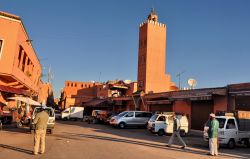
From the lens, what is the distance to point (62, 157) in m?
11.3

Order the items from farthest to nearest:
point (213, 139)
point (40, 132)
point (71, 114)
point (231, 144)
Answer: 1. point (71, 114)
2. point (231, 144)
3. point (213, 139)
4. point (40, 132)

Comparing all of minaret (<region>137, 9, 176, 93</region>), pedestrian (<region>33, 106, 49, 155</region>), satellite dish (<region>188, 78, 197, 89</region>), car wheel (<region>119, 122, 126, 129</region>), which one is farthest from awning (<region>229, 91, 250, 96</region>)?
minaret (<region>137, 9, 176, 93</region>)

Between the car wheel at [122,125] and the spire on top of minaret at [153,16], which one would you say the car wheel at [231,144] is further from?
the spire on top of minaret at [153,16]

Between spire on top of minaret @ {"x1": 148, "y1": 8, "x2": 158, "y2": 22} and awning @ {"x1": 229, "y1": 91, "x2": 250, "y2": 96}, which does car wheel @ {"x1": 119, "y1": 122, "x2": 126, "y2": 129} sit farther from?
spire on top of minaret @ {"x1": 148, "y1": 8, "x2": 158, "y2": 22}

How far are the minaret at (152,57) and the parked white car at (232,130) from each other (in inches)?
1394

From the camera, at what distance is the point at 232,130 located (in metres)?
18.7

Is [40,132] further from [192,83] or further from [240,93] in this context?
[192,83]

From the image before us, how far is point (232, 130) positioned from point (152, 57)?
39.2m

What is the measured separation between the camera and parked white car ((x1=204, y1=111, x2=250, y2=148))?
18375 mm

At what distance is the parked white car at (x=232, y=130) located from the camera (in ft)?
60.3

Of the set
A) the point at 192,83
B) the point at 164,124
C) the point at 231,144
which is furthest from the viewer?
the point at 192,83

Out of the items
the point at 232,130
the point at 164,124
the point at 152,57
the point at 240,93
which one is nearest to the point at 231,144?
the point at 232,130

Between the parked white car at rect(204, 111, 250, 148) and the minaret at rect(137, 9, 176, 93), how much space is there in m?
35.4

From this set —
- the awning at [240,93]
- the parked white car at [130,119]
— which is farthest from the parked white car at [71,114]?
the awning at [240,93]
